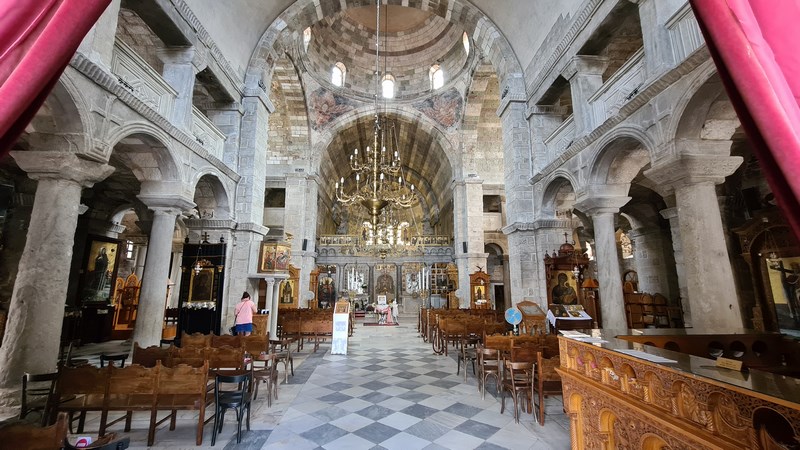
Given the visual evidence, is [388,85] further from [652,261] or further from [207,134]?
[652,261]

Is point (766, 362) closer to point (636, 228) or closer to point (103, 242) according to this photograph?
point (636, 228)

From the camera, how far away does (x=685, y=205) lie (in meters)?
4.28

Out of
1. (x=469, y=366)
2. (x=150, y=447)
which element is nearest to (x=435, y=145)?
(x=469, y=366)

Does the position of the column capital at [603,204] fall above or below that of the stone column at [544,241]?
above

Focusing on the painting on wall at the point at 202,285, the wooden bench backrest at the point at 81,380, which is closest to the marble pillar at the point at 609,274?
the wooden bench backrest at the point at 81,380

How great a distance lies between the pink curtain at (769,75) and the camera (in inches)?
32.9

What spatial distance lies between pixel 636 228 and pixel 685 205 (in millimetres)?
7675

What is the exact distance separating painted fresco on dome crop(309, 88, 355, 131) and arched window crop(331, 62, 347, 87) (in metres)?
0.89

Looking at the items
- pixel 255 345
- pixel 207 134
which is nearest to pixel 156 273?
pixel 255 345

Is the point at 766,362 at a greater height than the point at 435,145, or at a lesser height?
lesser

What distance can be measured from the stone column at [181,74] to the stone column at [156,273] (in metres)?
1.54

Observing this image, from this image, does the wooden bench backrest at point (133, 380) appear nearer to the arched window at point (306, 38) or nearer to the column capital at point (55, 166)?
the column capital at point (55, 166)

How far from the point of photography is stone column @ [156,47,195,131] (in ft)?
20.8

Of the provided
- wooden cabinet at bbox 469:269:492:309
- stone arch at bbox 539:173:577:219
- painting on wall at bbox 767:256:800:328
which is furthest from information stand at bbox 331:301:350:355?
painting on wall at bbox 767:256:800:328
